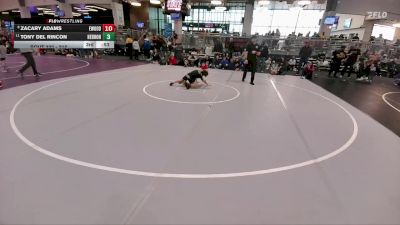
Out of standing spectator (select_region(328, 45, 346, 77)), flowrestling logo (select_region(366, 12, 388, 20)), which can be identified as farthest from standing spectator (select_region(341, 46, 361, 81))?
flowrestling logo (select_region(366, 12, 388, 20))

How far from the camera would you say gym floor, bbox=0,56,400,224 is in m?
2.80

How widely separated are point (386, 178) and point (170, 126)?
3.93m

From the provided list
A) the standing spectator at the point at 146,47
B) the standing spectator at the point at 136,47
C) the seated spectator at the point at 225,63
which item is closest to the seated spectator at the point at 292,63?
the seated spectator at the point at 225,63

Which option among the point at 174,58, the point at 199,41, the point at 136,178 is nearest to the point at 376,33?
the point at 199,41

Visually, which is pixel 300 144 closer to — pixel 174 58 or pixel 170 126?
pixel 170 126

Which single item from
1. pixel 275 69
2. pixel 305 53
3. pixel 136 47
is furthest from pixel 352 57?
pixel 136 47

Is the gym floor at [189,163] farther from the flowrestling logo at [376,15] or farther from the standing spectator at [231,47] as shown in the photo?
the flowrestling logo at [376,15]

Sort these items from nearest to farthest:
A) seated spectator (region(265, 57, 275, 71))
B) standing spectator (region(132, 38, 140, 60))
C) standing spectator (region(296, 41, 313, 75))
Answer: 1. standing spectator (region(296, 41, 313, 75))
2. seated spectator (region(265, 57, 275, 71))
3. standing spectator (region(132, 38, 140, 60))
